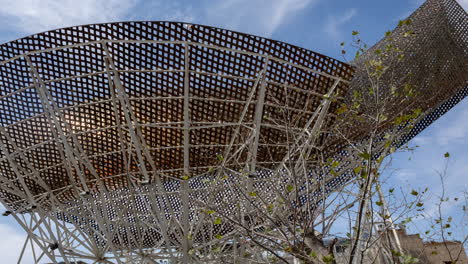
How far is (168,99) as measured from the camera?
36.9 ft

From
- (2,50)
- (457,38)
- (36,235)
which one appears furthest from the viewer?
(457,38)

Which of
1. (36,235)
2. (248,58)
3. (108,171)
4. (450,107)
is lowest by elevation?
(36,235)

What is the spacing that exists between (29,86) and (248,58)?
551 centimetres

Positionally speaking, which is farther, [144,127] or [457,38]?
[457,38]

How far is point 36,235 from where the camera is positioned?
1309 centimetres

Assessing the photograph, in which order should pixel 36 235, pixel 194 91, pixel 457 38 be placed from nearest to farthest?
1. pixel 194 91
2. pixel 36 235
3. pixel 457 38

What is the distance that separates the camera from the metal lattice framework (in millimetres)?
10133

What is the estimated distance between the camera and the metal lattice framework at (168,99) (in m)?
10.1

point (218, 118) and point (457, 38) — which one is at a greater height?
point (457, 38)

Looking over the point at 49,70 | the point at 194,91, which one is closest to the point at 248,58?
the point at 194,91

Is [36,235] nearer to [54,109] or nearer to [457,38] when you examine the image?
[54,109]

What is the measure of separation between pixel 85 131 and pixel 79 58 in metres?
2.40

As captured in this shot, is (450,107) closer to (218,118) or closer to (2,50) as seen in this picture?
(218,118)

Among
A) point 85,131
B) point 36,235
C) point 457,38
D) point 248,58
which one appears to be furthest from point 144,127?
point 457,38
